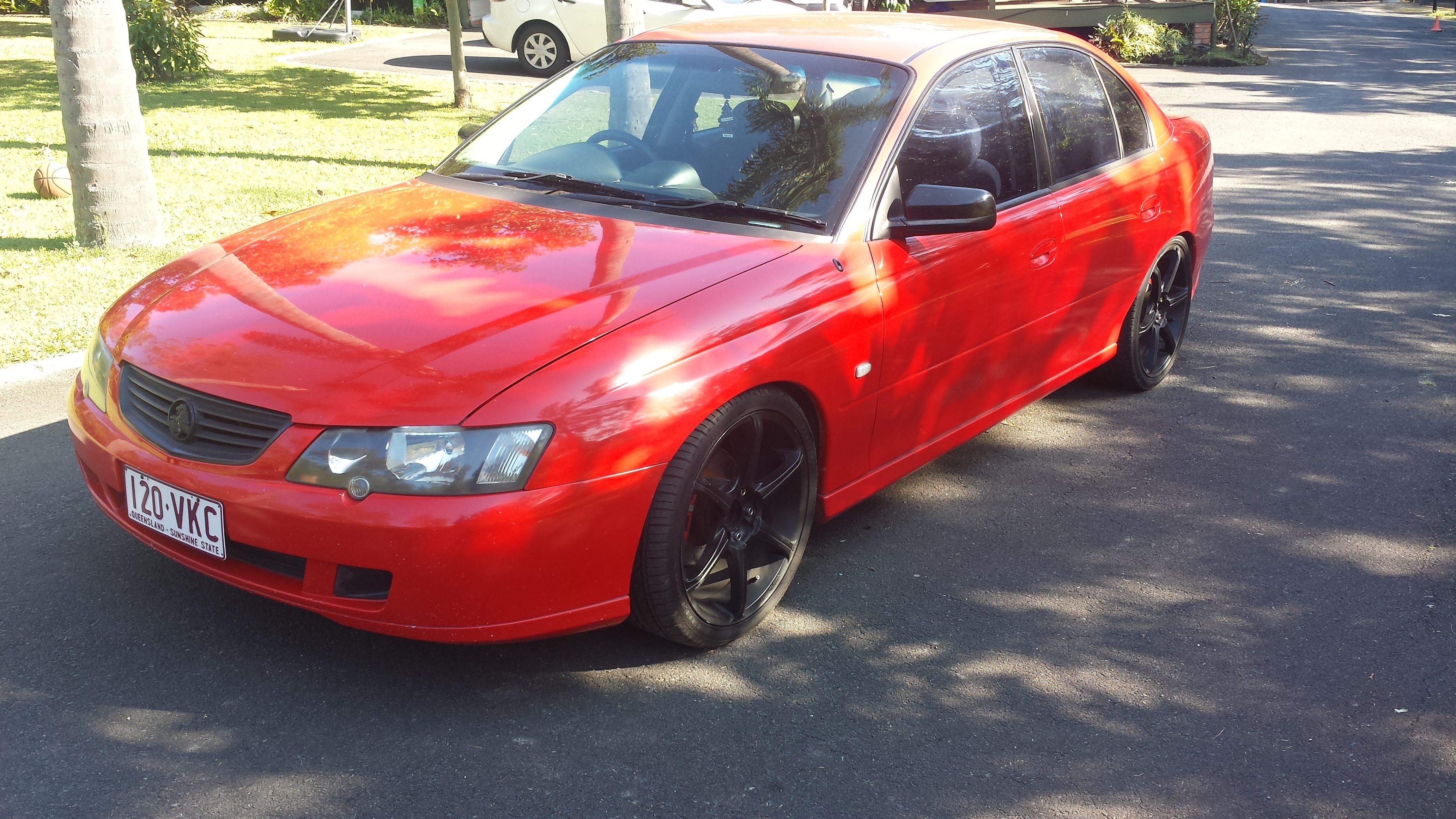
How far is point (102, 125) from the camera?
24.3ft

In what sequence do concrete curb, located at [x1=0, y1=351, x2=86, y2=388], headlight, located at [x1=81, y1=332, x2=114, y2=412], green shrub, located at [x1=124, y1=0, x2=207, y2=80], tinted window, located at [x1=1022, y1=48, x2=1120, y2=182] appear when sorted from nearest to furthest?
headlight, located at [x1=81, y1=332, x2=114, y2=412] < tinted window, located at [x1=1022, y1=48, x2=1120, y2=182] < concrete curb, located at [x1=0, y1=351, x2=86, y2=388] < green shrub, located at [x1=124, y1=0, x2=207, y2=80]

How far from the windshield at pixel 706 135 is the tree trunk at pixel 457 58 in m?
8.92

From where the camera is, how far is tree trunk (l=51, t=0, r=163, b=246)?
7.32 m

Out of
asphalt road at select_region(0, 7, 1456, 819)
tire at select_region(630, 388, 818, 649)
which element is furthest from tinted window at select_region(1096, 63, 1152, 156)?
tire at select_region(630, 388, 818, 649)

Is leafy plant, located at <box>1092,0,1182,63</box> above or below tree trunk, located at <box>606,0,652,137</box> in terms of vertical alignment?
above

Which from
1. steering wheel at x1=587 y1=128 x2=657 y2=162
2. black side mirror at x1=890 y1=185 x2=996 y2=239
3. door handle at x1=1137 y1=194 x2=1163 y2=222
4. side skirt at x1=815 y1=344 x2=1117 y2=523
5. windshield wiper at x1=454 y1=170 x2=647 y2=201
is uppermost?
steering wheel at x1=587 y1=128 x2=657 y2=162

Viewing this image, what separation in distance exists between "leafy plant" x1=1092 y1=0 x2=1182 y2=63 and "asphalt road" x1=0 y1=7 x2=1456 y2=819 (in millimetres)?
17875

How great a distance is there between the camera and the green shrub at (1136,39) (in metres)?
21.7

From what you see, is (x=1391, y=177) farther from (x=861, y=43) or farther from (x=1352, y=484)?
(x=861, y=43)

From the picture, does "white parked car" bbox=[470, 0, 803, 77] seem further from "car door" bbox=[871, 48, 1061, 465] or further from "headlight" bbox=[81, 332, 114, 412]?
"headlight" bbox=[81, 332, 114, 412]

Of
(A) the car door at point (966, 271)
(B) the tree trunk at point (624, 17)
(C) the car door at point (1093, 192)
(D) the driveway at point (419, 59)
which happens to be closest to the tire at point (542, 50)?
(D) the driveway at point (419, 59)

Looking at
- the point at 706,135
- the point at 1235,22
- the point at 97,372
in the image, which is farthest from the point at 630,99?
the point at 1235,22

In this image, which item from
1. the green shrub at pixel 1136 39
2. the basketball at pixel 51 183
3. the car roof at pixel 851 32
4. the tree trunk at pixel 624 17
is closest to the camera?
the car roof at pixel 851 32

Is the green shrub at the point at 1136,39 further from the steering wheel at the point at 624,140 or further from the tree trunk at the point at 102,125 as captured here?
the steering wheel at the point at 624,140
